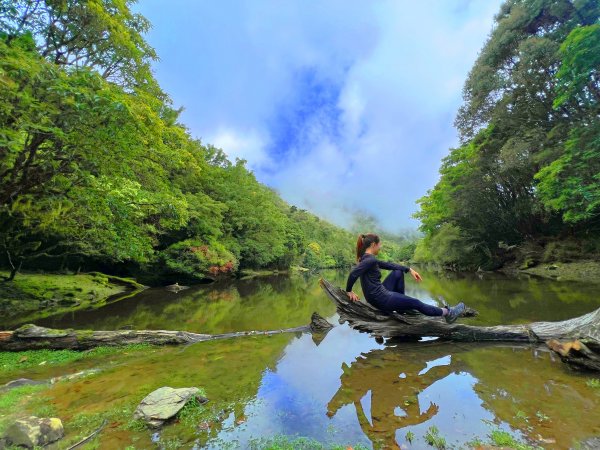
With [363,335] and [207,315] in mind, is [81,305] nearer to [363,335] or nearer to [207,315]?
[207,315]

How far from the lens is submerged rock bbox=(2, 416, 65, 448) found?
9.72 feet

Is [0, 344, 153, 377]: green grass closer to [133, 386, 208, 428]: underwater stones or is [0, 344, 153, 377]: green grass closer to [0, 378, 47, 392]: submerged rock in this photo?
[0, 378, 47, 392]: submerged rock

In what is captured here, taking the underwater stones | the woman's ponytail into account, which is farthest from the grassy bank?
the underwater stones

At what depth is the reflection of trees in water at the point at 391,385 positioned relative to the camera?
3367mm

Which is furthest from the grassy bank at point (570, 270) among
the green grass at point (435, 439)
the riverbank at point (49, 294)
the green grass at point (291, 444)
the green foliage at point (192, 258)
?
the riverbank at point (49, 294)

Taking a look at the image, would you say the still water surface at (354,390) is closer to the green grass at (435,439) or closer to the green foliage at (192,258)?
the green grass at (435,439)

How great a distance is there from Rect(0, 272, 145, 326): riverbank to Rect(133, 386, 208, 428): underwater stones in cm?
1057

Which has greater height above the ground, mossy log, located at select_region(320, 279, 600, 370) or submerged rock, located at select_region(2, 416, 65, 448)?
mossy log, located at select_region(320, 279, 600, 370)

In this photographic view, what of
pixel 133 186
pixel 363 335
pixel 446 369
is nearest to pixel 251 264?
pixel 133 186

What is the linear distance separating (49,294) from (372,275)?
17.8m

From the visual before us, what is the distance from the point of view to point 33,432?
3.08 meters

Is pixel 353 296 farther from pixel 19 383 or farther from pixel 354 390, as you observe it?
pixel 19 383

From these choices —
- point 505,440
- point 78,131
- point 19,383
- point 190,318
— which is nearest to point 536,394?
point 505,440

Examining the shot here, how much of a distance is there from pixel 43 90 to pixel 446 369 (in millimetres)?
8476
